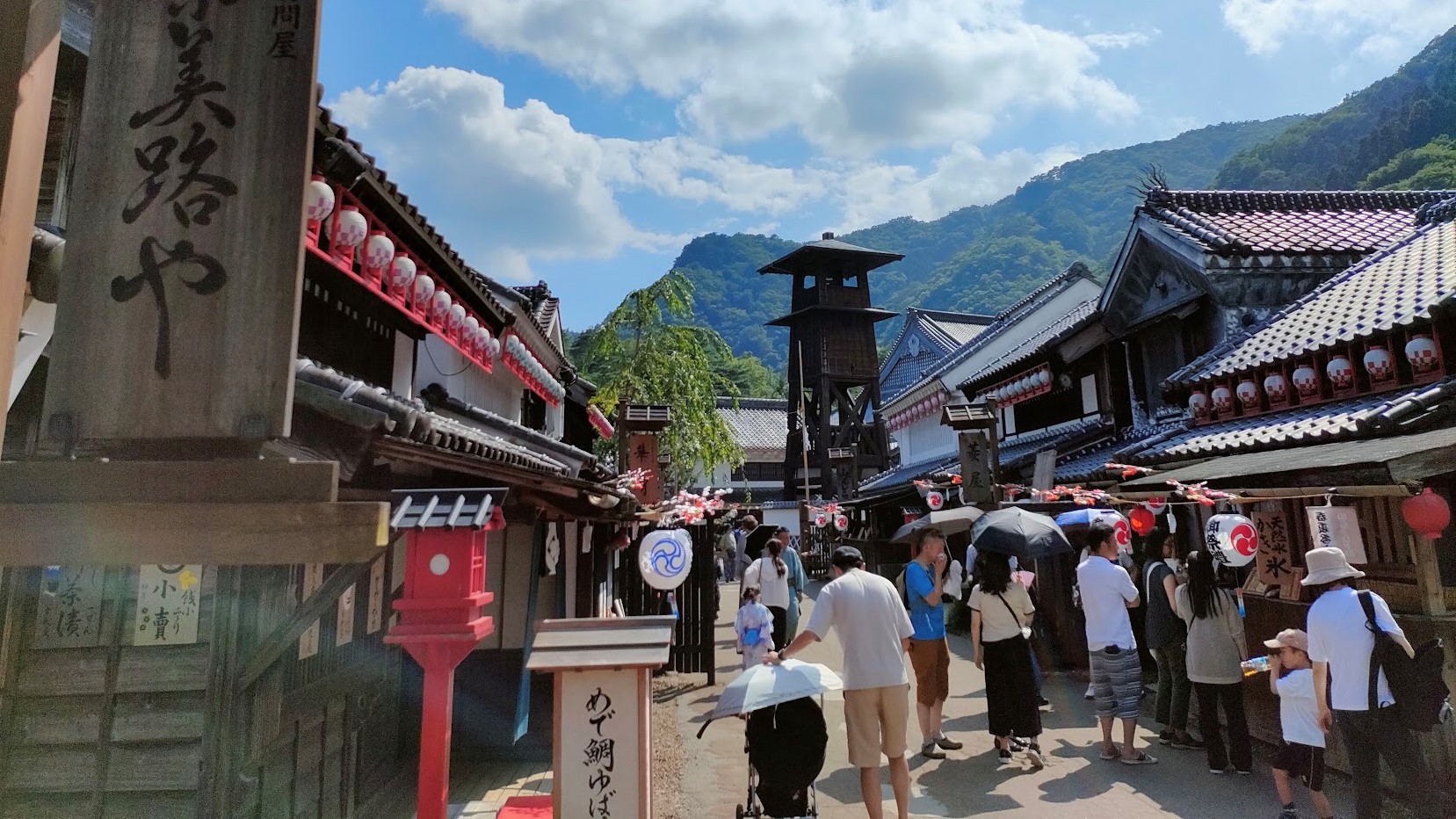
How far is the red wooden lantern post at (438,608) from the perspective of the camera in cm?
463

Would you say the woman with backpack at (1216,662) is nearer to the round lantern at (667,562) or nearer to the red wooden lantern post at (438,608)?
the round lantern at (667,562)

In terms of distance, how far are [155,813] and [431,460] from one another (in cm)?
291

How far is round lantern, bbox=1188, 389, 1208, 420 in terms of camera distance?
12359 millimetres

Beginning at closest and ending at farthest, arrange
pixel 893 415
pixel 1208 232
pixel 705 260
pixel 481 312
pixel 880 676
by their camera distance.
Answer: pixel 880 676, pixel 481 312, pixel 1208 232, pixel 893 415, pixel 705 260

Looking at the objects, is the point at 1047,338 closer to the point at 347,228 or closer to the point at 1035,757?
the point at 1035,757

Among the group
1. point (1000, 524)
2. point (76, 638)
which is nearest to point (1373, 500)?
point (1000, 524)

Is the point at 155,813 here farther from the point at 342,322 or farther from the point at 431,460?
the point at 342,322

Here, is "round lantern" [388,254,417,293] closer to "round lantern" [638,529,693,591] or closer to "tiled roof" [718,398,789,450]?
"round lantern" [638,529,693,591]

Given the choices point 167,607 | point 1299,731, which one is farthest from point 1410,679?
point 167,607

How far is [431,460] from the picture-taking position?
4.94 meters

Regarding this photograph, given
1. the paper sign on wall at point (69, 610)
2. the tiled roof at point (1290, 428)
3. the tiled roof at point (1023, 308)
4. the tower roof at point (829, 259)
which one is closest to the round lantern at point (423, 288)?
the paper sign on wall at point (69, 610)

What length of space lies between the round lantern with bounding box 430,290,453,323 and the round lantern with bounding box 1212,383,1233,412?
11784mm

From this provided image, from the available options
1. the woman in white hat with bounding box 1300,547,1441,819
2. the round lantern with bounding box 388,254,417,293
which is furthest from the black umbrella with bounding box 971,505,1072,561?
the round lantern with bounding box 388,254,417,293

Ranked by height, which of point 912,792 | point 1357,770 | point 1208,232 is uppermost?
point 1208,232
